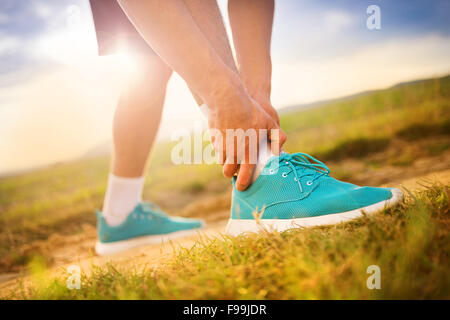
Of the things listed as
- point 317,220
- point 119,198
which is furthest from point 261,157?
point 119,198

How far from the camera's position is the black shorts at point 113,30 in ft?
6.72

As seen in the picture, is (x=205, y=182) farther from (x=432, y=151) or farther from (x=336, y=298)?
(x=336, y=298)

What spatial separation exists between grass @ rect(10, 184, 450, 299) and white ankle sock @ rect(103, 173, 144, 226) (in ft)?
3.89

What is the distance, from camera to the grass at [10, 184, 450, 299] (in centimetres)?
80

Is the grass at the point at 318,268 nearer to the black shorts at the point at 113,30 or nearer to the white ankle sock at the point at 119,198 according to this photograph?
the white ankle sock at the point at 119,198

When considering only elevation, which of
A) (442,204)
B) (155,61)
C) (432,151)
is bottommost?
(432,151)

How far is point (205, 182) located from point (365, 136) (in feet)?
8.98

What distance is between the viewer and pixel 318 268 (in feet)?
2.84

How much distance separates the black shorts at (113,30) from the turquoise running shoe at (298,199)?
137cm

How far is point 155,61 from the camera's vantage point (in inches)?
88.7

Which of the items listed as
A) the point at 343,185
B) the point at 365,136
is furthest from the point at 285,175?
the point at 365,136

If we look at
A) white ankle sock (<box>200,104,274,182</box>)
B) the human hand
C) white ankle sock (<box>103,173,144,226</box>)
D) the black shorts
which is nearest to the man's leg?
white ankle sock (<box>103,173,144,226</box>)
